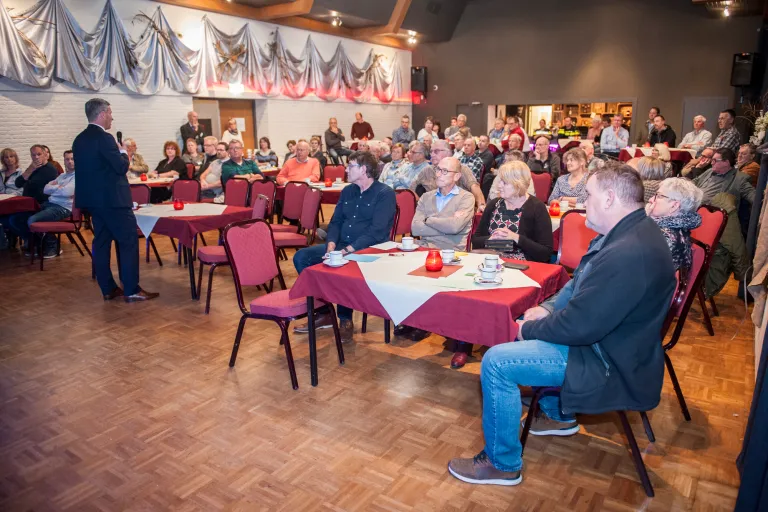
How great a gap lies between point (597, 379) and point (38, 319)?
14.6 ft

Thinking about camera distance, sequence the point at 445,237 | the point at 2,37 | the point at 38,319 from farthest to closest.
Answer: the point at 2,37
the point at 38,319
the point at 445,237

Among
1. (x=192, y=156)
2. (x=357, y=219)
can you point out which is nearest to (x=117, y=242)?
(x=357, y=219)

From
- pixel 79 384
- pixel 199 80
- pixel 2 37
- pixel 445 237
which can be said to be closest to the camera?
pixel 79 384

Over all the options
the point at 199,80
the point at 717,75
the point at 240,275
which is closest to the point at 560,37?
the point at 717,75

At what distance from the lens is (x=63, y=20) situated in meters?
8.62

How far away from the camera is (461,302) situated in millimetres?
2541

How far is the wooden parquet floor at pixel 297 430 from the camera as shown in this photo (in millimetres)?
2389

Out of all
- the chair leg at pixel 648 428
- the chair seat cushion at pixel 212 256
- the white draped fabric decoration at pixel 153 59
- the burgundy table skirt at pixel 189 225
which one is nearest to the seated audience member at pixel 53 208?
the burgundy table skirt at pixel 189 225

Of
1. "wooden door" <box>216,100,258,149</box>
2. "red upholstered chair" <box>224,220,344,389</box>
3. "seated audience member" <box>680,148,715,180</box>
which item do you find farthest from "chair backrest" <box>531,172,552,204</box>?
"wooden door" <box>216,100,258,149</box>

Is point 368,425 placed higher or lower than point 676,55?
lower

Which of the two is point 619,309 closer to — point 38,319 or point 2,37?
point 38,319

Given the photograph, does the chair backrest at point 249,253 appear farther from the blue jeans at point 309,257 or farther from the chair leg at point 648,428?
the chair leg at point 648,428

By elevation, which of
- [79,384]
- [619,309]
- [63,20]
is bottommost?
[79,384]
